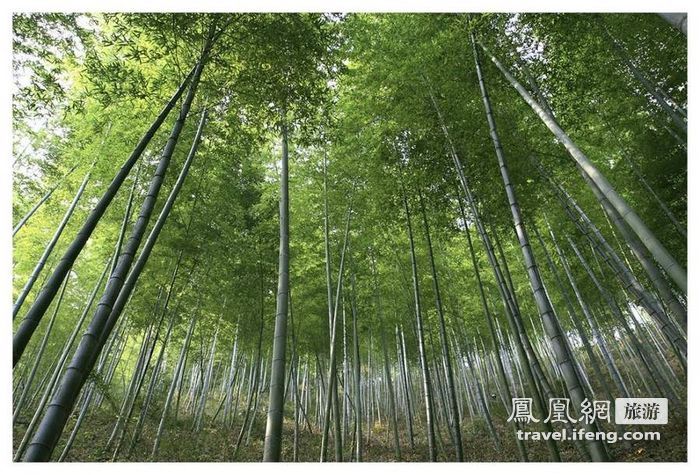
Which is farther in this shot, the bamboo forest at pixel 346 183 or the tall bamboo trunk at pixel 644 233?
the bamboo forest at pixel 346 183

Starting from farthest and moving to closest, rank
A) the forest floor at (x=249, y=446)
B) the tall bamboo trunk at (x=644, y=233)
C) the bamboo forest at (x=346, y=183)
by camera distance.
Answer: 1. the forest floor at (x=249, y=446)
2. the bamboo forest at (x=346, y=183)
3. the tall bamboo trunk at (x=644, y=233)

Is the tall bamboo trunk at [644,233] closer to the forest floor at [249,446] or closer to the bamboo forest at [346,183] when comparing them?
the bamboo forest at [346,183]

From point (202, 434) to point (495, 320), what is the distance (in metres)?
7.34

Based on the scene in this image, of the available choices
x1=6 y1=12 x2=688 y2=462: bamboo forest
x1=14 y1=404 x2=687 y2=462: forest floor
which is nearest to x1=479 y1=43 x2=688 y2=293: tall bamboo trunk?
x1=6 y1=12 x2=688 y2=462: bamboo forest

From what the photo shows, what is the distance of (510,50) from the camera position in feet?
12.3

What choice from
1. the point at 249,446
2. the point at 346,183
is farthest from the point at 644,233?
the point at 249,446

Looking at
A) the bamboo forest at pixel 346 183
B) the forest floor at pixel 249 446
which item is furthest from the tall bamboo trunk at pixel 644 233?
the forest floor at pixel 249 446

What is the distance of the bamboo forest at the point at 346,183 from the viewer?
2635 mm

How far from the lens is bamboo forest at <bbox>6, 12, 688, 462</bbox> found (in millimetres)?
2635

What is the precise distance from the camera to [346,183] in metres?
5.66

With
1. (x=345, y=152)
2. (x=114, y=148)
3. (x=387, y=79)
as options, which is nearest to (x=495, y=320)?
(x=345, y=152)

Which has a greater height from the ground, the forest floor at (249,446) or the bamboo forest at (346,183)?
the bamboo forest at (346,183)

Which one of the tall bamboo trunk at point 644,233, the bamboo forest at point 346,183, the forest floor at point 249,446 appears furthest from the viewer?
the forest floor at point 249,446

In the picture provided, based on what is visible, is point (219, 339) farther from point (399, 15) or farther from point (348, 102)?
point (399, 15)
